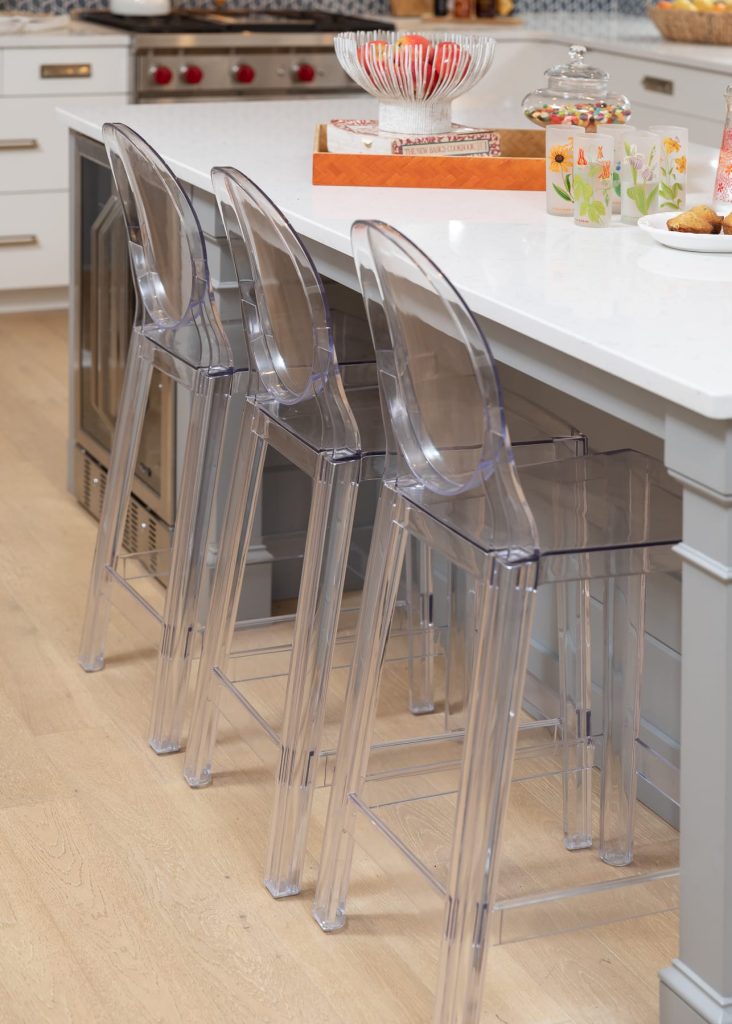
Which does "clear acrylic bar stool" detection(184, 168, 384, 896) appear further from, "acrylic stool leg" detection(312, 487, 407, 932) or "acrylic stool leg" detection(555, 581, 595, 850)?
"acrylic stool leg" detection(555, 581, 595, 850)

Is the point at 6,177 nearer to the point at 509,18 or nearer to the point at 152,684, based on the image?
the point at 509,18

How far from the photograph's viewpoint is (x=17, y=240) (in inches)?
200

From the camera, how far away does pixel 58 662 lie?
2768mm

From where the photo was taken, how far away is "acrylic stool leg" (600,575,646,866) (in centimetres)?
206

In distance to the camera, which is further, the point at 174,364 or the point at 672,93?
the point at 672,93

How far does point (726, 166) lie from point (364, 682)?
36.0 inches

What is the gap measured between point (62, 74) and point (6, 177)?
40 cm

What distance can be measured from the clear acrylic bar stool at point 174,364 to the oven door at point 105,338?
1.14 feet

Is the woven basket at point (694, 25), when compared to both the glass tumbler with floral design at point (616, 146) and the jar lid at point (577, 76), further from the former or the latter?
the glass tumbler with floral design at point (616, 146)

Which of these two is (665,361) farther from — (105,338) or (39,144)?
(39,144)

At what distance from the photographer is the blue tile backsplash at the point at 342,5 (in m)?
5.46

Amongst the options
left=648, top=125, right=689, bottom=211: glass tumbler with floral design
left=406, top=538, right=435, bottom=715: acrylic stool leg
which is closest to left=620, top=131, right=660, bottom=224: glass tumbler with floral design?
left=648, top=125, right=689, bottom=211: glass tumbler with floral design

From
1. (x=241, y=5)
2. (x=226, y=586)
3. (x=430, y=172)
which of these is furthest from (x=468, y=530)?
(x=241, y=5)

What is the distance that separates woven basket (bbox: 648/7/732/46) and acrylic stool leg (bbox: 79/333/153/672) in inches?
119
